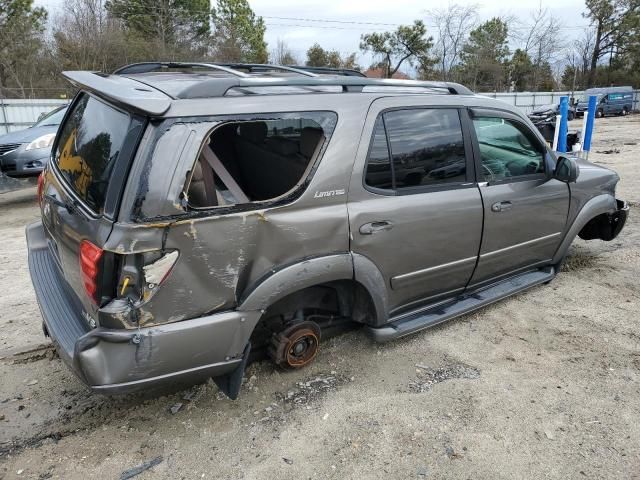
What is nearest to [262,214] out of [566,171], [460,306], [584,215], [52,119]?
[460,306]

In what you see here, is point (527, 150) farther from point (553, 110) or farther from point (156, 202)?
point (553, 110)

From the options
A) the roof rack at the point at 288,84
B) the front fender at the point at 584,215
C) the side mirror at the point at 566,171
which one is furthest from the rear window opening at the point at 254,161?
the front fender at the point at 584,215

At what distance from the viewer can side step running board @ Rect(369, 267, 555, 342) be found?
3.29m

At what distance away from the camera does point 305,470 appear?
8.02ft

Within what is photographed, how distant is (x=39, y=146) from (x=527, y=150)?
24.3ft

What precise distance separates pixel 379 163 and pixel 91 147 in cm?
164

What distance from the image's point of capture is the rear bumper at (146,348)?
2248 millimetres

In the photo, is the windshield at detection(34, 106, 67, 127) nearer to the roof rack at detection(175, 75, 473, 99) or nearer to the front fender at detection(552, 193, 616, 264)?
the roof rack at detection(175, 75, 473, 99)

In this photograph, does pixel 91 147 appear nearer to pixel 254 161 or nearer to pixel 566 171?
pixel 254 161

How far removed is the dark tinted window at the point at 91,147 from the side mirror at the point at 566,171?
324 cm

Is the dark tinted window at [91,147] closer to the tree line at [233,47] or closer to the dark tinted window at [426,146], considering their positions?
the dark tinted window at [426,146]

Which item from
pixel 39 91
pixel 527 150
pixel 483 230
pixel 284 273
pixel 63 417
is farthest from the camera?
pixel 39 91

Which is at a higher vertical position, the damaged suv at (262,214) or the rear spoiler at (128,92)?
the rear spoiler at (128,92)

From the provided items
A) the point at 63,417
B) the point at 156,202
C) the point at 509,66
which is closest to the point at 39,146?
the point at 63,417
